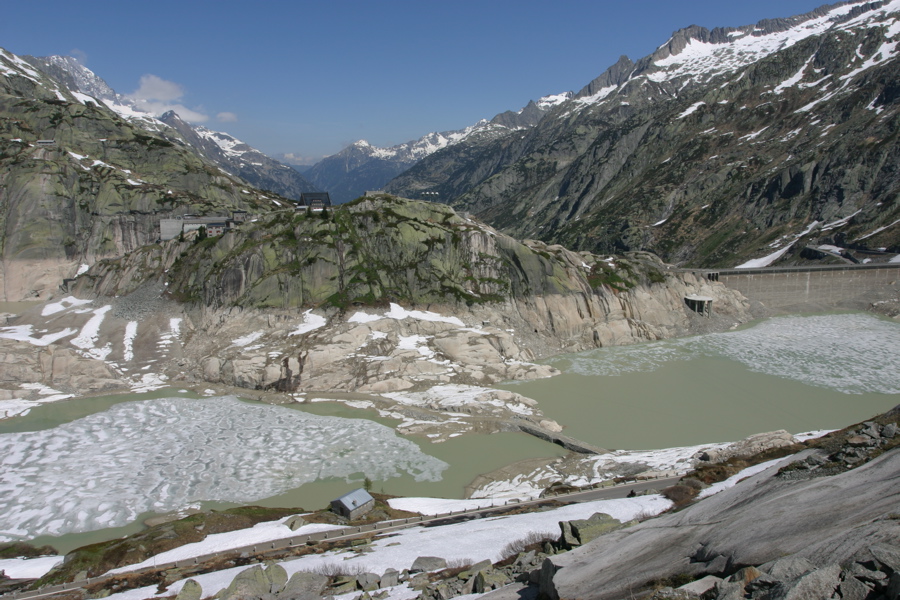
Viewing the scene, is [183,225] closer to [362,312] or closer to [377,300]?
[377,300]

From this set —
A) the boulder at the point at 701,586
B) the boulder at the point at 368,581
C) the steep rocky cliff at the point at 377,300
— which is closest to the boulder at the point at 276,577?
the boulder at the point at 368,581

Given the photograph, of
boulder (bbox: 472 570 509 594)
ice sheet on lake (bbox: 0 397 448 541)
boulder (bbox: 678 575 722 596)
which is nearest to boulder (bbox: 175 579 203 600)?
boulder (bbox: 472 570 509 594)

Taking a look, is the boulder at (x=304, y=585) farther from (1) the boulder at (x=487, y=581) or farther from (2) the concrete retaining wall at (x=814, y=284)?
(2) the concrete retaining wall at (x=814, y=284)

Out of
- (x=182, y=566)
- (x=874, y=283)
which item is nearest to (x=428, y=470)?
(x=182, y=566)

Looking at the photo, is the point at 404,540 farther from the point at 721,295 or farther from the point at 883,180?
the point at 883,180

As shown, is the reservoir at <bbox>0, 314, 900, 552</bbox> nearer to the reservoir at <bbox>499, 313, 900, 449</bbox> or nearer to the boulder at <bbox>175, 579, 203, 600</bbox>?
the reservoir at <bbox>499, 313, 900, 449</bbox>

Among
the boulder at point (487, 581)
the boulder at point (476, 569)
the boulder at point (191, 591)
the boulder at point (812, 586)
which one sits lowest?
the boulder at point (191, 591)

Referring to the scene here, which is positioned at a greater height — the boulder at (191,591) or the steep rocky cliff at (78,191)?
the steep rocky cliff at (78,191)

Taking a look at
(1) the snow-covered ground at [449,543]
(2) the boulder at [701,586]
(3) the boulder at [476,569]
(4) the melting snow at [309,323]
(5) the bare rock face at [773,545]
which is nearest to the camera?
(5) the bare rock face at [773,545]
